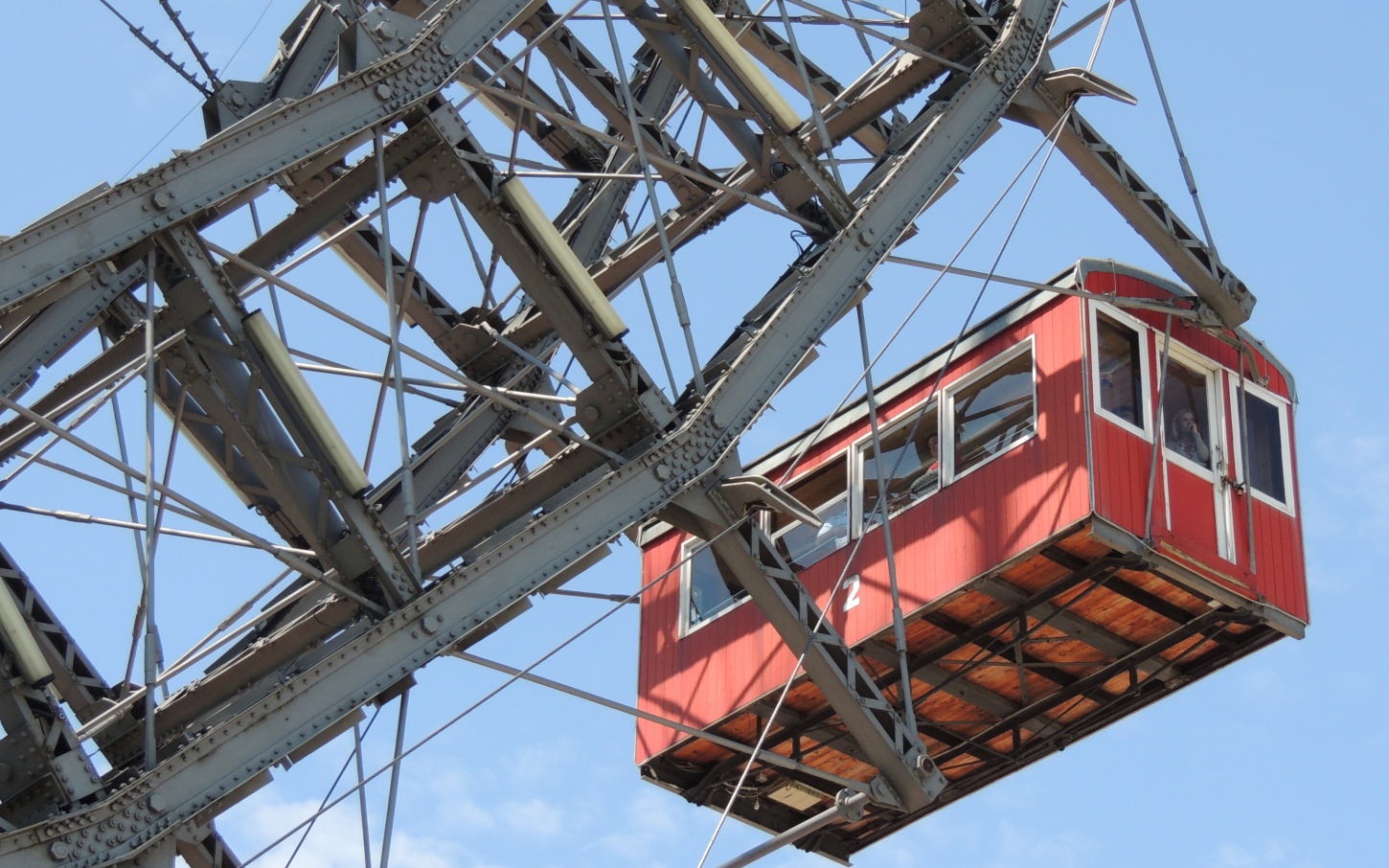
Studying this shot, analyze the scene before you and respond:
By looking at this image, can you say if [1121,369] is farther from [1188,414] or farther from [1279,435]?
[1279,435]

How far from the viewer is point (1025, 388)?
20312 millimetres

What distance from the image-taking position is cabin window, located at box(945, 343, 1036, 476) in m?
20.2

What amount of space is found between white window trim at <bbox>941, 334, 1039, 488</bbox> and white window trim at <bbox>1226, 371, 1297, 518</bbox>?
1938 mm

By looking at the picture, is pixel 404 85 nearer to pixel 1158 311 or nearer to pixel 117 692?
pixel 117 692

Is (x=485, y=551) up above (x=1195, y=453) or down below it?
below

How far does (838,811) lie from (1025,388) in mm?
5352

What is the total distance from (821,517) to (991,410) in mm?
2332

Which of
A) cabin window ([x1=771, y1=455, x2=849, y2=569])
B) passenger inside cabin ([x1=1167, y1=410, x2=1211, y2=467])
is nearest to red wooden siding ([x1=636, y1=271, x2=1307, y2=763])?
cabin window ([x1=771, y1=455, x2=849, y2=569])

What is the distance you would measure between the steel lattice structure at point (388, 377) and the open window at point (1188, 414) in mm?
3242

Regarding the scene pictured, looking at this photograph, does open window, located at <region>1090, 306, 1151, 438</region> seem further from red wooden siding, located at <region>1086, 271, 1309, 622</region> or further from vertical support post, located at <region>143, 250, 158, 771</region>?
vertical support post, located at <region>143, 250, 158, 771</region>

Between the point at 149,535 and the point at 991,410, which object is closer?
the point at 149,535

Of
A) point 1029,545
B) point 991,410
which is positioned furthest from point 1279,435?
point 1029,545

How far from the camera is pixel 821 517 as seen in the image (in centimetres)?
2214

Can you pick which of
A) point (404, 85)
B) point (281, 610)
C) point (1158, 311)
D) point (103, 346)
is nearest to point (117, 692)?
point (281, 610)
